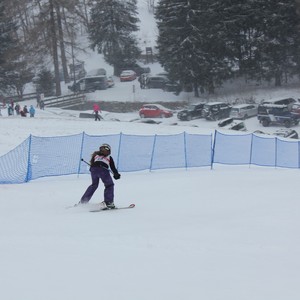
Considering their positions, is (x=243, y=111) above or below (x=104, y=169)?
below

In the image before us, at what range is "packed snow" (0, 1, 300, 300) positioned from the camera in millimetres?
5633

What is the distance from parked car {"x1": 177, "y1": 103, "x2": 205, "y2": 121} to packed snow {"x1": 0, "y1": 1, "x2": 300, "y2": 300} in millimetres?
28232

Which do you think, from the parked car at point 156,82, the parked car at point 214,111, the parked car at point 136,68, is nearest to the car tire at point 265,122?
the parked car at point 214,111

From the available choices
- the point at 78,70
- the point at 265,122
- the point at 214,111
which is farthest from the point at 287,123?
the point at 78,70

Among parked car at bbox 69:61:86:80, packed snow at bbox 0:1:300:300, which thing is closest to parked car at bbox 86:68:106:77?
parked car at bbox 69:61:86:80

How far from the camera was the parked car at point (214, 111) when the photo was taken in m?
42.3

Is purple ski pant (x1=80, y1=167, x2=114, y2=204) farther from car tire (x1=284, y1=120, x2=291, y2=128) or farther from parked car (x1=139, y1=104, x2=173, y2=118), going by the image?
parked car (x1=139, y1=104, x2=173, y2=118)

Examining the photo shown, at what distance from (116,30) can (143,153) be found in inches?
1931

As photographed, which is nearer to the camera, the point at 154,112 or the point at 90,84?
the point at 154,112

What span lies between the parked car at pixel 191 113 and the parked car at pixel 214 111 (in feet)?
3.24

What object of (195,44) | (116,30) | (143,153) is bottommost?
(143,153)

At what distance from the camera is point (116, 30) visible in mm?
66125

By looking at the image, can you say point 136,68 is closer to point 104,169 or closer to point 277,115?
point 277,115

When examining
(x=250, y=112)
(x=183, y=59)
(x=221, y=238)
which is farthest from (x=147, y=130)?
(x=221, y=238)
